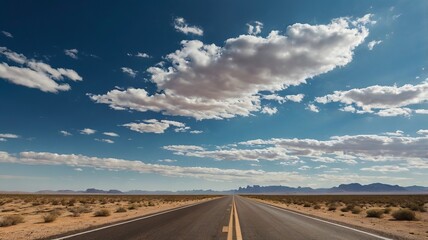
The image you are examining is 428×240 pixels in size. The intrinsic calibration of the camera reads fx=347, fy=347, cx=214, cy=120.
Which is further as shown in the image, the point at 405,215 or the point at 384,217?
the point at 384,217

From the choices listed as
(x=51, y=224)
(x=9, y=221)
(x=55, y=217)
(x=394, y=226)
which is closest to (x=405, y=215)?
(x=394, y=226)

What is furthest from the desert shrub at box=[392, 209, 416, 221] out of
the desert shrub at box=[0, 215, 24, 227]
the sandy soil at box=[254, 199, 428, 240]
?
the desert shrub at box=[0, 215, 24, 227]

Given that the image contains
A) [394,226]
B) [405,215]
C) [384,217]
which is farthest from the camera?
[384,217]

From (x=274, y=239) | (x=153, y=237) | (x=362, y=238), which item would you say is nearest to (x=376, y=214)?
(x=362, y=238)

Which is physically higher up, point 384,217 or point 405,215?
point 405,215

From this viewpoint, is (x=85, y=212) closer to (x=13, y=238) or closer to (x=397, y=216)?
(x=13, y=238)

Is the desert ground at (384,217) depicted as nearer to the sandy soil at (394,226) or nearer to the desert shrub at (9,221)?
the sandy soil at (394,226)

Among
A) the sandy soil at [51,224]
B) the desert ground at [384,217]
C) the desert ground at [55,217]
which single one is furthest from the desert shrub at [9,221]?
the desert ground at [384,217]

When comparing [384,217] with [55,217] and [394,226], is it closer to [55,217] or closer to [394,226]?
[394,226]

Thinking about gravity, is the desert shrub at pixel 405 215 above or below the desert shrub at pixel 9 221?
above

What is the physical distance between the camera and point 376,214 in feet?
79.3

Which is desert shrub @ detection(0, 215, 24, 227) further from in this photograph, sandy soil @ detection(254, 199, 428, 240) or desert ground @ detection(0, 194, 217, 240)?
sandy soil @ detection(254, 199, 428, 240)

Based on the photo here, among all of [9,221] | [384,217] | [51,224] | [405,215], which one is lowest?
[51,224]

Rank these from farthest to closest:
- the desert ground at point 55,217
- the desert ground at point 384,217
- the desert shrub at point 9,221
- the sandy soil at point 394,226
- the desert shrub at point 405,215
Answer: the desert shrub at point 405,215
the desert shrub at point 9,221
the desert ground at point 384,217
the sandy soil at point 394,226
the desert ground at point 55,217
